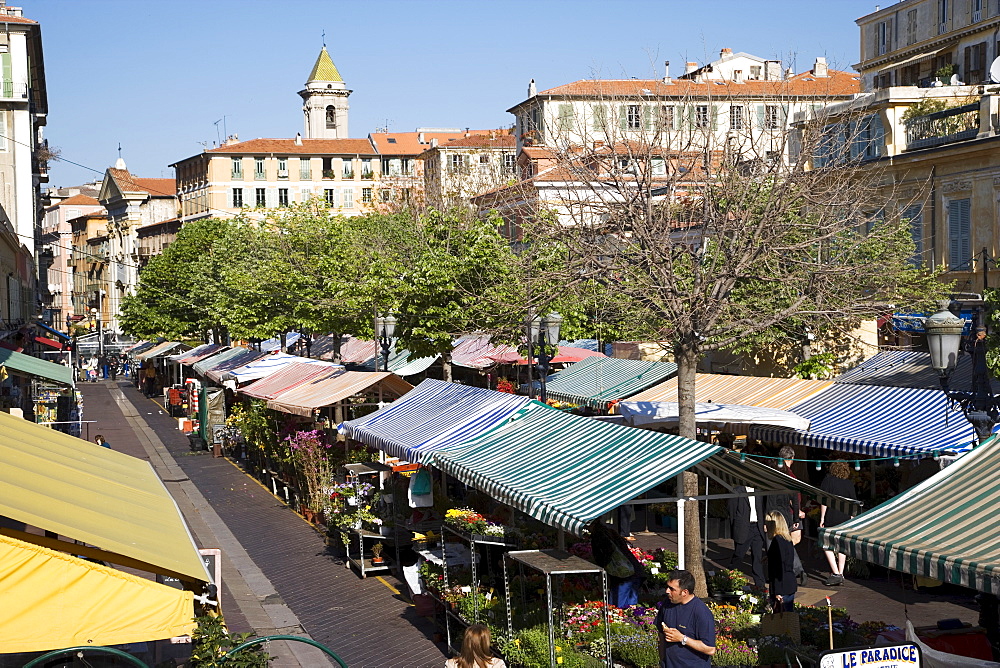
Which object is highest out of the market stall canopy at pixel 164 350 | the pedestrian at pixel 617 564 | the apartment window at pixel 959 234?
the apartment window at pixel 959 234

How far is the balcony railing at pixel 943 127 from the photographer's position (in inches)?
1173

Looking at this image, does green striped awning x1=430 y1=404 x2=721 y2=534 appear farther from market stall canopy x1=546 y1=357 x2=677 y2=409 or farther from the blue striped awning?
market stall canopy x1=546 y1=357 x2=677 y2=409

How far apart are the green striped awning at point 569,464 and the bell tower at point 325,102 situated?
381ft

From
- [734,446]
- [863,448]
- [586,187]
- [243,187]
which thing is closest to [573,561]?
[586,187]

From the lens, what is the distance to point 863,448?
50.0 ft

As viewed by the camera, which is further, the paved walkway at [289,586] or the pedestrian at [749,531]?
the pedestrian at [749,531]

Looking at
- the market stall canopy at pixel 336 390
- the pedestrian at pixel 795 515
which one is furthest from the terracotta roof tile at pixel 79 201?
the pedestrian at pixel 795 515

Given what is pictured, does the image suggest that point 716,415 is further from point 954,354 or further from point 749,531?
point 954,354

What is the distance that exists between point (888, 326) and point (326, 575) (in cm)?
1715

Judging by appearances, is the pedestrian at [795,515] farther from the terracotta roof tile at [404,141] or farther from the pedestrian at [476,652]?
the terracotta roof tile at [404,141]

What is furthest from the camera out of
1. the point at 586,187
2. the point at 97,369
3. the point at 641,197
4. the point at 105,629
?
the point at 97,369

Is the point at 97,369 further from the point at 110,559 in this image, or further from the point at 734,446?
the point at 110,559

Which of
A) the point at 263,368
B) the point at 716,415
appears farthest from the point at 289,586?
the point at 263,368

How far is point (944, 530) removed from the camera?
25.4 ft
